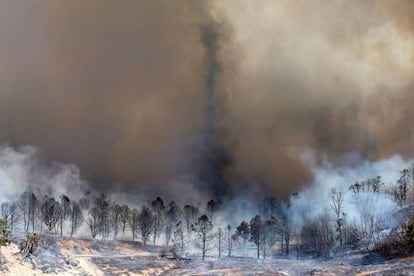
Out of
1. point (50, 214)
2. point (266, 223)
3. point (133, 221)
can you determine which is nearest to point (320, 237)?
point (266, 223)

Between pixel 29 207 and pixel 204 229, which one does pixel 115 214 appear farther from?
pixel 204 229

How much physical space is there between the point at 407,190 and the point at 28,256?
15528 centimetres

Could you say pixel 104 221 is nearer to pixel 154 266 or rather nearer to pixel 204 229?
pixel 204 229

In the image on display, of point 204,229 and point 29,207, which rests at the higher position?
point 29,207

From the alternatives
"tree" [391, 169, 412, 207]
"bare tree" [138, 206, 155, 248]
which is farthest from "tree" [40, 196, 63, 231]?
"tree" [391, 169, 412, 207]

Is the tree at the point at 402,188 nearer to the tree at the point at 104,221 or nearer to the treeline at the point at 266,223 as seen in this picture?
the treeline at the point at 266,223

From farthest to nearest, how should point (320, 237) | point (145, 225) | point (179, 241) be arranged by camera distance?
point (179, 241)
point (145, 225)
point (320, 237)

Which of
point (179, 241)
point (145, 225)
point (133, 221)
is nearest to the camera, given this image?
point (145, 225)

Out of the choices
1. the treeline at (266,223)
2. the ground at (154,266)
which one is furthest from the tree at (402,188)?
the ground at (154,266)

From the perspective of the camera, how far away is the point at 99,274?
95.8 meters

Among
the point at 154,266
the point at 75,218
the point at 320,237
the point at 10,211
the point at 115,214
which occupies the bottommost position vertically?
the point at 154,266

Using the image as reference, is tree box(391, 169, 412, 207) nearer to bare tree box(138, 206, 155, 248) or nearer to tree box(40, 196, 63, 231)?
bare tree box(138, 206, 155, 248)

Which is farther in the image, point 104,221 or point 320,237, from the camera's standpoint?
point 104,221

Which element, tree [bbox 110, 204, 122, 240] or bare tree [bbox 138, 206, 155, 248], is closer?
bare tree [bbox 138, 206, 155, 248]
